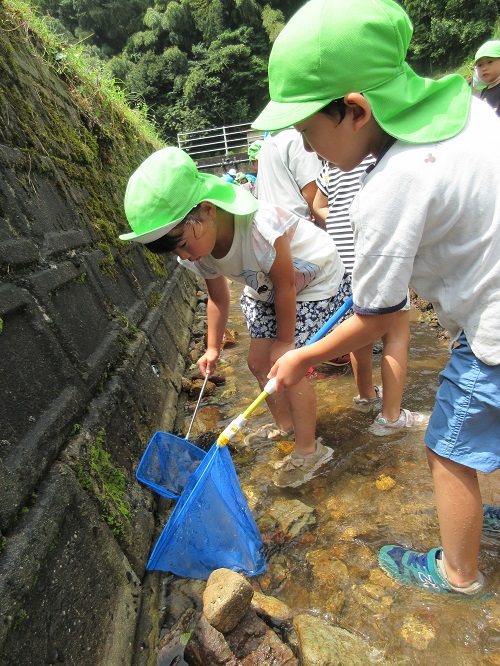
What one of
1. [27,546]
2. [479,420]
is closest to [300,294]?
[479,420]

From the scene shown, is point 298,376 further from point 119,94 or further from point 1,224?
point 119,94

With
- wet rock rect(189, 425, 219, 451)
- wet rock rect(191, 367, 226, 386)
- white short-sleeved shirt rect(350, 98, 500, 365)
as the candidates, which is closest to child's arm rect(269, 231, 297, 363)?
wet rock rect(189, 425, 219, 451)

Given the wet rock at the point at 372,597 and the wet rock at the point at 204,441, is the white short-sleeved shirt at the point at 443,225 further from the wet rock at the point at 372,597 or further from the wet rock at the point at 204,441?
the wet rock at the point at 204,441

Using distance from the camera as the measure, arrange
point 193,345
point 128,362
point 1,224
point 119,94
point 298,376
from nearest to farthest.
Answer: point 298,376
point 1,224
point 128,362
point 193,345
point 119,94

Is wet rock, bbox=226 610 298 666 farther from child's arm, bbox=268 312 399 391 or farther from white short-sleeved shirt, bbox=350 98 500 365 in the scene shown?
white short-sleeved shirt, bbox=350 98 500 365

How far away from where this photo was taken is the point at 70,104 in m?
3.22

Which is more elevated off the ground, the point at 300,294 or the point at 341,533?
the point at 300,294

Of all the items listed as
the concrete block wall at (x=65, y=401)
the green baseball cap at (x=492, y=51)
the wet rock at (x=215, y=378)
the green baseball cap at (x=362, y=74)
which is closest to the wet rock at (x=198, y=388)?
the wet rock at (x=215, y=378)

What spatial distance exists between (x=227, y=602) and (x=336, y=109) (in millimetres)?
1346

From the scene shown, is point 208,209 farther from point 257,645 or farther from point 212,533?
point 257,645

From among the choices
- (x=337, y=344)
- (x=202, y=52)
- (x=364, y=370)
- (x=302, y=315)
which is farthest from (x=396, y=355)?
(x=202, y=52)

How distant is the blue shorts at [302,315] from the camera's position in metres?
2.12

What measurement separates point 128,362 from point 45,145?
4.13 ft

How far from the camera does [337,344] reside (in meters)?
1.26
